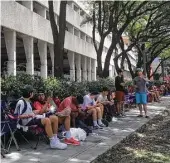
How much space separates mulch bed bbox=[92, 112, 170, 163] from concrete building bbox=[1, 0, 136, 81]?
173 inches

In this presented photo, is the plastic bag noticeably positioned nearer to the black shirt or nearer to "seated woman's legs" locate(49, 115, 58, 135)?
"seated woman's legs" locate(49, 115, 58, 135)

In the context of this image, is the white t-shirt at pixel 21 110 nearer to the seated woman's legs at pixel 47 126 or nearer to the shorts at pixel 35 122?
the shorts at pixel 35 122

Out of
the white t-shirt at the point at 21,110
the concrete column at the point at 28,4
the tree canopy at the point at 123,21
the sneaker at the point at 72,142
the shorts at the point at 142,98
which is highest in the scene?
the concrete column at the point at 28,4

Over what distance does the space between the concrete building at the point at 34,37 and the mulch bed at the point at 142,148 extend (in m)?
4.39

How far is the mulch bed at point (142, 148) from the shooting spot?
8.29 meters

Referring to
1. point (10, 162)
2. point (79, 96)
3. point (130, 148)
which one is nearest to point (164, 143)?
point (130, 148)

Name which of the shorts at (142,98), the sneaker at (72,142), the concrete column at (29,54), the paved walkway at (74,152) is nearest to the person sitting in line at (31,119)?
the paved walkway at (74,152)

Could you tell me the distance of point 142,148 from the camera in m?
9.59

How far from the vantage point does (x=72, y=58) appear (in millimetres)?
39781

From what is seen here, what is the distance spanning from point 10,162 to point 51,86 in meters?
4.21

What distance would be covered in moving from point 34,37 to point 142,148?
20.1 meters

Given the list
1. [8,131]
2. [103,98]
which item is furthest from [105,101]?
[8,131]

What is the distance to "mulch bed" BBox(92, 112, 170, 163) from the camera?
8289 mm

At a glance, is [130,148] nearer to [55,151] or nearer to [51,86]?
[55,151]
